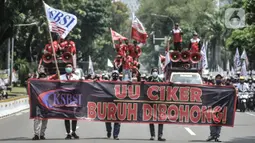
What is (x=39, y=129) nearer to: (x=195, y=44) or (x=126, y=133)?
(x=126, y=133)

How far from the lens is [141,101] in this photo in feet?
59.9

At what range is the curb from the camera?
96.8ft

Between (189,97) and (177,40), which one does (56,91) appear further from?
(177,40)

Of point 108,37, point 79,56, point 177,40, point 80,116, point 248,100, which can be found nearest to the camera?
point 80,116

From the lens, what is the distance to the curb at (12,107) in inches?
1161

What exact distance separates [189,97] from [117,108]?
2.01m

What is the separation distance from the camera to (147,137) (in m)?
18.6

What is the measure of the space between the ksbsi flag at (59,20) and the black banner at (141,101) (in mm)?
2201

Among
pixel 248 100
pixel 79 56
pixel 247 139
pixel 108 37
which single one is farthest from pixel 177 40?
pixel 108 37

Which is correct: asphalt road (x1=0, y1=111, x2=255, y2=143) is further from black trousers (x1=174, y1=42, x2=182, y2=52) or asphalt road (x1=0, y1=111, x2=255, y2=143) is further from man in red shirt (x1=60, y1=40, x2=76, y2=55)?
black trousers (x1=174, y1=42, x2=182, y2=52)

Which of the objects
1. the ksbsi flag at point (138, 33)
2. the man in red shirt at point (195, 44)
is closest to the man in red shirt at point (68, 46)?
the ksbsi flag at point (138, 33)

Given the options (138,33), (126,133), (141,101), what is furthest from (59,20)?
(138,33)

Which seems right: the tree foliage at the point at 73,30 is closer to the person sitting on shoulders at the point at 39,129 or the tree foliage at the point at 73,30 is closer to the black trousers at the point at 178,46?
the black trousers at the point at 178,46

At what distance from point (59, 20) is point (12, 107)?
13531 mm
